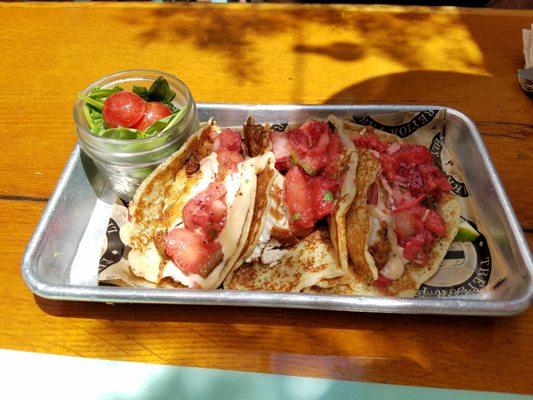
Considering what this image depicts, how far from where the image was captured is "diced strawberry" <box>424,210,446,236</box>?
2.09m

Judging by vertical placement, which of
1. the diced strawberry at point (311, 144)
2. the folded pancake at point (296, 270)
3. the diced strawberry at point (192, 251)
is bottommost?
the folded pancake at point (296, 270)

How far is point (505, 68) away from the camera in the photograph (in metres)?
3.32

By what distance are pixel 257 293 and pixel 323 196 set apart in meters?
0.57

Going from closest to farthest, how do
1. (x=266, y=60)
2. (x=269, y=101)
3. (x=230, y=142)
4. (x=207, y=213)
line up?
(x=207, y=213), (x=230, y=142), (x=269, y=101), (x=266, y=60)

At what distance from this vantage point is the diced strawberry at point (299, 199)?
207cm

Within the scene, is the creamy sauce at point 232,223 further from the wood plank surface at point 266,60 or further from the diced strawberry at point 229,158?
the wood plank surface at point 266,60

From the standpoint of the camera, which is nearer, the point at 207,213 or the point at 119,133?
the point at 207,213

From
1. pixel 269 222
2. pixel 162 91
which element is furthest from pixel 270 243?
pixel 162 91

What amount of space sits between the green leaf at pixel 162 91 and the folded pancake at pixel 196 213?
0.37 metres

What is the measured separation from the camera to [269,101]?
313cm

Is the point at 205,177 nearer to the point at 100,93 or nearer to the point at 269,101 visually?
the point at 100,93

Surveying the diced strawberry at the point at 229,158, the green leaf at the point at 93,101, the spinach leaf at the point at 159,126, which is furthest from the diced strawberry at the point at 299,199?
the green leaf at the point at 93,101

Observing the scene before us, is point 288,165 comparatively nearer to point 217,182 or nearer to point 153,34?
point 217,182

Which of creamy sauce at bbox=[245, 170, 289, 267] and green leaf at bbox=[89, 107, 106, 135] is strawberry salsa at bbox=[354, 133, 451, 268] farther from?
green leaf at bbox=[89, 107, 106, 135]
